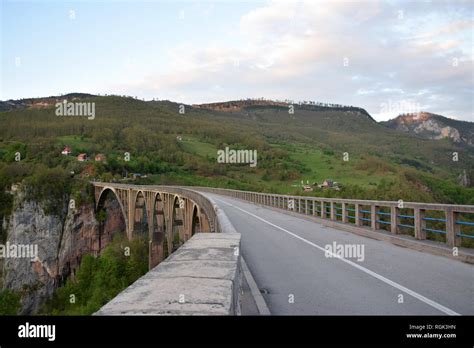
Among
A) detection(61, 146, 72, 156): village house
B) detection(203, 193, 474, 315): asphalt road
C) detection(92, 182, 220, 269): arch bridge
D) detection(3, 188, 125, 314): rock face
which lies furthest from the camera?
detection(61, 146, 72, 156): village house

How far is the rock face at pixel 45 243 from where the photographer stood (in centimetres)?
5847

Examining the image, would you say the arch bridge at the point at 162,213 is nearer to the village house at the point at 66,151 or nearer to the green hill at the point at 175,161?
the green hill at the point at 175,161

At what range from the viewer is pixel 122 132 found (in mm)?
167250

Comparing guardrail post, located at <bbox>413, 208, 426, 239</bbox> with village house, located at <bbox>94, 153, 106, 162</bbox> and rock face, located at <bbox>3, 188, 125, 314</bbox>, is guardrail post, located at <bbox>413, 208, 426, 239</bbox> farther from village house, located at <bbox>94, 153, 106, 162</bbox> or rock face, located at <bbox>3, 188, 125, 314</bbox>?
village house, located at <bbox>94, 153, 106, 162</bbox>

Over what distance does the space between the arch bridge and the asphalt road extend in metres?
10.8

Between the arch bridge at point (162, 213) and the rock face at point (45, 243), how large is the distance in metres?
8.28

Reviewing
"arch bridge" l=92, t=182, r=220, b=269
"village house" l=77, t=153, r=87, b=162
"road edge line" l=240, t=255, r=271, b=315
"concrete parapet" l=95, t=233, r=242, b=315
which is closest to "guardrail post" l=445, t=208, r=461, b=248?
"road edge line" l=240, t=255, r=271, b=315

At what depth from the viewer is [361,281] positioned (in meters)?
7.77

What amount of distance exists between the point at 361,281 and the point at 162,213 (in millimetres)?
42001

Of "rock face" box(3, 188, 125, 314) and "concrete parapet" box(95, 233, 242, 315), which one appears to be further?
"rock face" box(3, 188, 125, 314)

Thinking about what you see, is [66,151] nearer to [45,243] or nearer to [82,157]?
[82,157]

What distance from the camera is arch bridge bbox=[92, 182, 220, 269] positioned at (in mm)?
29186

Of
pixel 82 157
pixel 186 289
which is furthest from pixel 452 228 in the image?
pixel 82 157
